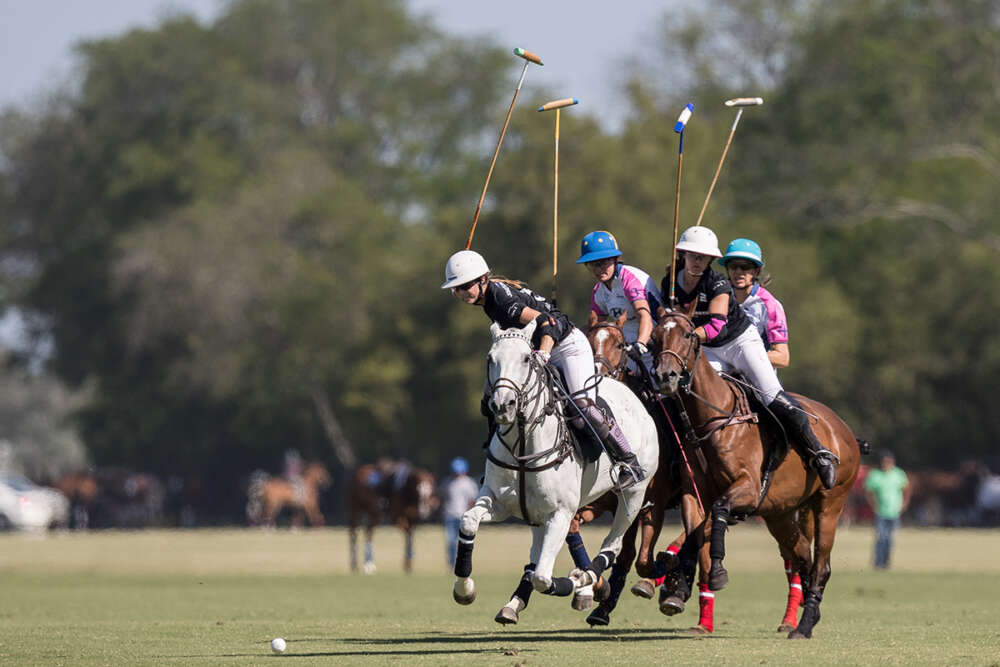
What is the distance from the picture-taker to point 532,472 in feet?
41.6

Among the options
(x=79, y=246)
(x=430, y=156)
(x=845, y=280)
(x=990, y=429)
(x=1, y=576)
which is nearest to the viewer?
(x=1, y=576)

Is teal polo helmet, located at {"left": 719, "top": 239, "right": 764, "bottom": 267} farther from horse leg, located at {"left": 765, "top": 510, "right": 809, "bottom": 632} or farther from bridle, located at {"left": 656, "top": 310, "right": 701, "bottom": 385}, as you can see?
horse leg, located at {"left": 765, "top": 510, "right": 809, "bottom": 632}

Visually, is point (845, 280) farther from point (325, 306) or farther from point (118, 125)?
point (118, 125)

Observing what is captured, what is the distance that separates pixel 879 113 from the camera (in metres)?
53.5

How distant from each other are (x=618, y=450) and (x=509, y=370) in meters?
1.60

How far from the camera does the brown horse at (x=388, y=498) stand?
32781mm

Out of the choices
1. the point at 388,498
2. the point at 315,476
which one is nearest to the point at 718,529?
the point at 388,498

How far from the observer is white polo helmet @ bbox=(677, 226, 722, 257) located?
45.4ft

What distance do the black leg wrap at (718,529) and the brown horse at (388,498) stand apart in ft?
60.8

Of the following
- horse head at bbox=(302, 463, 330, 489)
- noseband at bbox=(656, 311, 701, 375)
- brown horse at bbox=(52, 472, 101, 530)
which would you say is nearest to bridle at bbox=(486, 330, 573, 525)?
noseband at bbox=(656, 311, 701, 375)

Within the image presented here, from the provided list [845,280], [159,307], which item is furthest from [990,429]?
[159,307]

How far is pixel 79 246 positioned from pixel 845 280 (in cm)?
2932

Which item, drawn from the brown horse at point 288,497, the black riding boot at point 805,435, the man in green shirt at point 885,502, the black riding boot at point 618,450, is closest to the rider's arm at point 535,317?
the black riding boot at point 618,450

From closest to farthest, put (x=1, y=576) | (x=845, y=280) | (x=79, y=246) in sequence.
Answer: (x=1, y=576)
(x=845, y=280)
(x=79, y=246)
